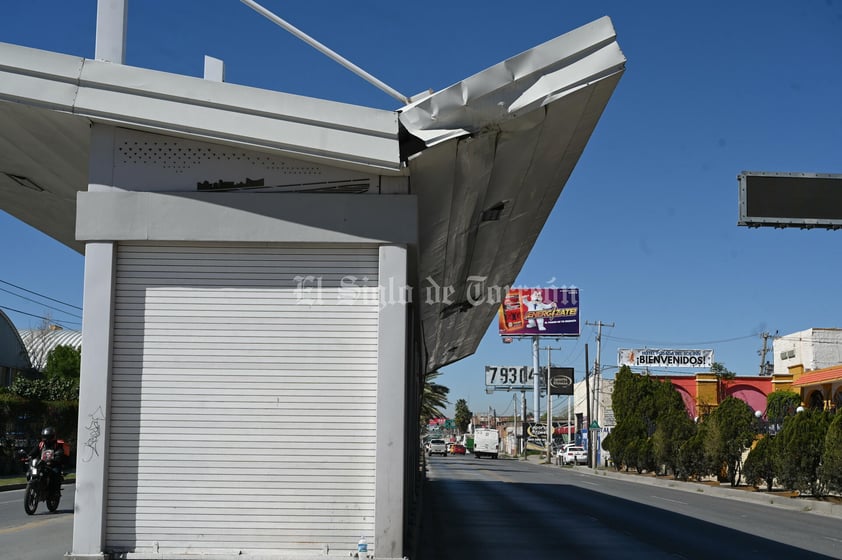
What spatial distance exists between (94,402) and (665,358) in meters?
82.4

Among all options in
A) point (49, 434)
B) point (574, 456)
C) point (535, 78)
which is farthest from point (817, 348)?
point (535, 78)

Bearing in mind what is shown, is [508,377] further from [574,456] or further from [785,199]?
[785,199]

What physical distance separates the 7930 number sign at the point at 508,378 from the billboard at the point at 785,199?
8947cm

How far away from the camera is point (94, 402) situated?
8953mm

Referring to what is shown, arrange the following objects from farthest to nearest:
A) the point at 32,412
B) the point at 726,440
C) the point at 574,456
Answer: the point at 574,456
the point at 32,412
the point at 726,440

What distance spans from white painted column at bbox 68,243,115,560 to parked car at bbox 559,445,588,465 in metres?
62.4

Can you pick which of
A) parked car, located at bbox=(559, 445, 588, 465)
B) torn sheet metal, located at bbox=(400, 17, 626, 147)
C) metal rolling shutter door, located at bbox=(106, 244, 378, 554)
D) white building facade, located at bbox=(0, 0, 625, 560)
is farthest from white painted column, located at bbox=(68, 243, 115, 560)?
parked car, located at bbox=(559, 445, 588, 465)

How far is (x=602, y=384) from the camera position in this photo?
8412 cm

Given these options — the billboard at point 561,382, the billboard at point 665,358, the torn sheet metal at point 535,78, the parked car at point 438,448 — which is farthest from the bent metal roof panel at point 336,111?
the billboard at point 561,382

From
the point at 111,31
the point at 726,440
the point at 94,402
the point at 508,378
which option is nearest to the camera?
the point at 94,402

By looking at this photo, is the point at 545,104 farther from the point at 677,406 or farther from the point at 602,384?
the point at 602,384

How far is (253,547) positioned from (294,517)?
0.48m

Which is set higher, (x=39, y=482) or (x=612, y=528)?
(x=39, y=482)

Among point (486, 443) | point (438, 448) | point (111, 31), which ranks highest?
point (111, 31)
